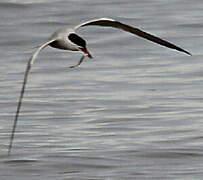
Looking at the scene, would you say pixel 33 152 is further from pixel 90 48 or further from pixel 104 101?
pixel 90 48

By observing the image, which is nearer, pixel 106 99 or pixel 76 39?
pixel 76 39

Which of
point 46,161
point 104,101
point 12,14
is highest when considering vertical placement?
point 46,161

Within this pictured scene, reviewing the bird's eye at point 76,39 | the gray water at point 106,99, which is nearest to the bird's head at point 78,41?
the bird's eye at point 76,39

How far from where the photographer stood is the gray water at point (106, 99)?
920cm

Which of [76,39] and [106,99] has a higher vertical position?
[76,39]

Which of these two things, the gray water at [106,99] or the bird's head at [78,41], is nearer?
the bird's head at [78,41]

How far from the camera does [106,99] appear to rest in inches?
447

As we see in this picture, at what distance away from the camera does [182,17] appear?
51.0 feet

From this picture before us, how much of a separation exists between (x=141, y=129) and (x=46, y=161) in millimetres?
1248

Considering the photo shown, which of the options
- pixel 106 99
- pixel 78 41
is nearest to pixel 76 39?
pixel 78 41

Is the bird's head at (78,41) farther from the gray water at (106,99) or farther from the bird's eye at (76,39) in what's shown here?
the gray water at (106,99)

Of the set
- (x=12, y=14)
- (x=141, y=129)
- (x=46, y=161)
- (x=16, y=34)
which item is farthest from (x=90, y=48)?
(x=46, y=161)

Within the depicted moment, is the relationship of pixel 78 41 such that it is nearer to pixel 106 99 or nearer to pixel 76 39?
pixel 76 39

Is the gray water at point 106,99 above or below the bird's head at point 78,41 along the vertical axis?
below
